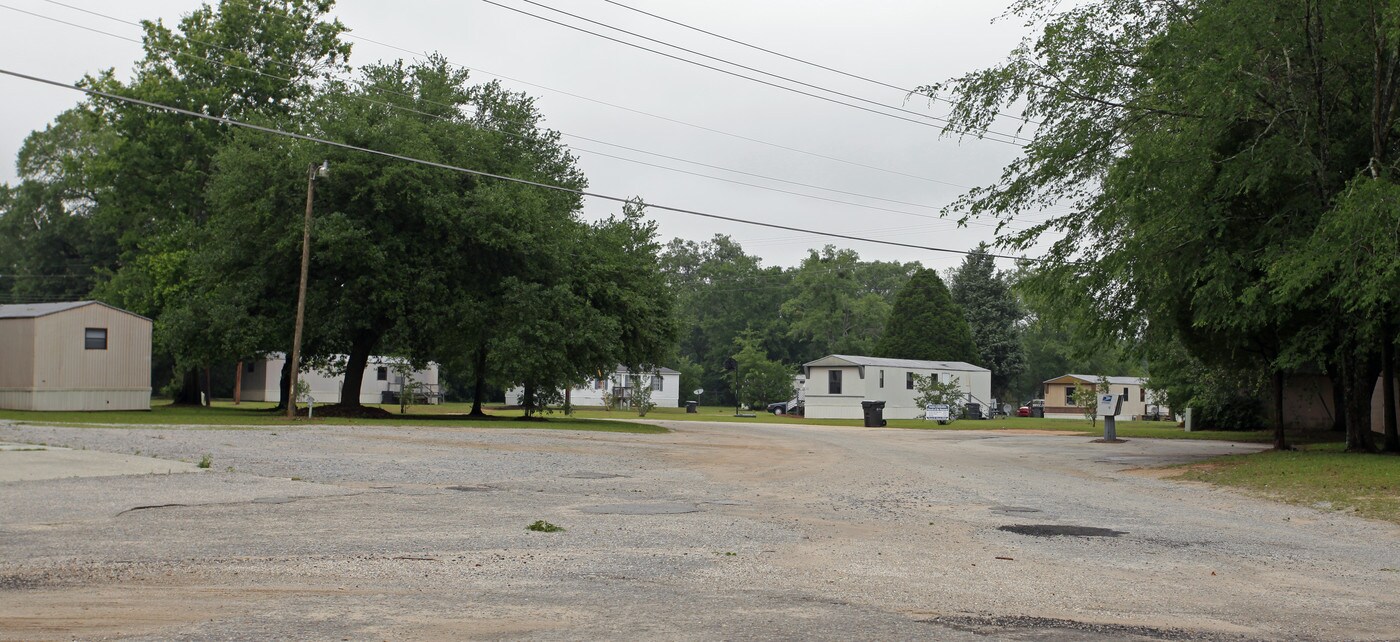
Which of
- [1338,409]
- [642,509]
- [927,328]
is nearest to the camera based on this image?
[642,509]

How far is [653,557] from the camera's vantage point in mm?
9094

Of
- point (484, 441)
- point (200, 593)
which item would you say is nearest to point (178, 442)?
point (484, 441)

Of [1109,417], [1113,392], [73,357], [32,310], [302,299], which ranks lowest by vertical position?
[1109,417]

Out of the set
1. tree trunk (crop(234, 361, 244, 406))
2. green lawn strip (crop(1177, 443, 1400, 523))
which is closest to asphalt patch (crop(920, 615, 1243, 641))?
green lawn strip (crop(1177, 443, 1400, 523))

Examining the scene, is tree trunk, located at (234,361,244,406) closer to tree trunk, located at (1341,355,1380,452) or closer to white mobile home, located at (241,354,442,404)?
white mobile home, located at (241,354,442,404)

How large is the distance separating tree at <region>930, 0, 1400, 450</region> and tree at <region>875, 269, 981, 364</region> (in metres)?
45.8

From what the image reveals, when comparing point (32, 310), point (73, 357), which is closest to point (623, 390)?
point (73, 357)

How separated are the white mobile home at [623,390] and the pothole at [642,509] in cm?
5636

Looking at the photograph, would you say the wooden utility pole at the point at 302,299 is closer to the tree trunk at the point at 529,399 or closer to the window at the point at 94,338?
the window at the point at 94,338

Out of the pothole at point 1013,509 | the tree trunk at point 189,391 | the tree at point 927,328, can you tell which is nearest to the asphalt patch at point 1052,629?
the pothole at point 1013,509

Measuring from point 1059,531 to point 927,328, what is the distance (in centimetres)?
6043

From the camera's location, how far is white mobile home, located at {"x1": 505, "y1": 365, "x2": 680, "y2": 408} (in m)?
72.1

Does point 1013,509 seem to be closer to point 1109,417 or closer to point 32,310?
point 1109,417

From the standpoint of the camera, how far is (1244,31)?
20.3 meters
